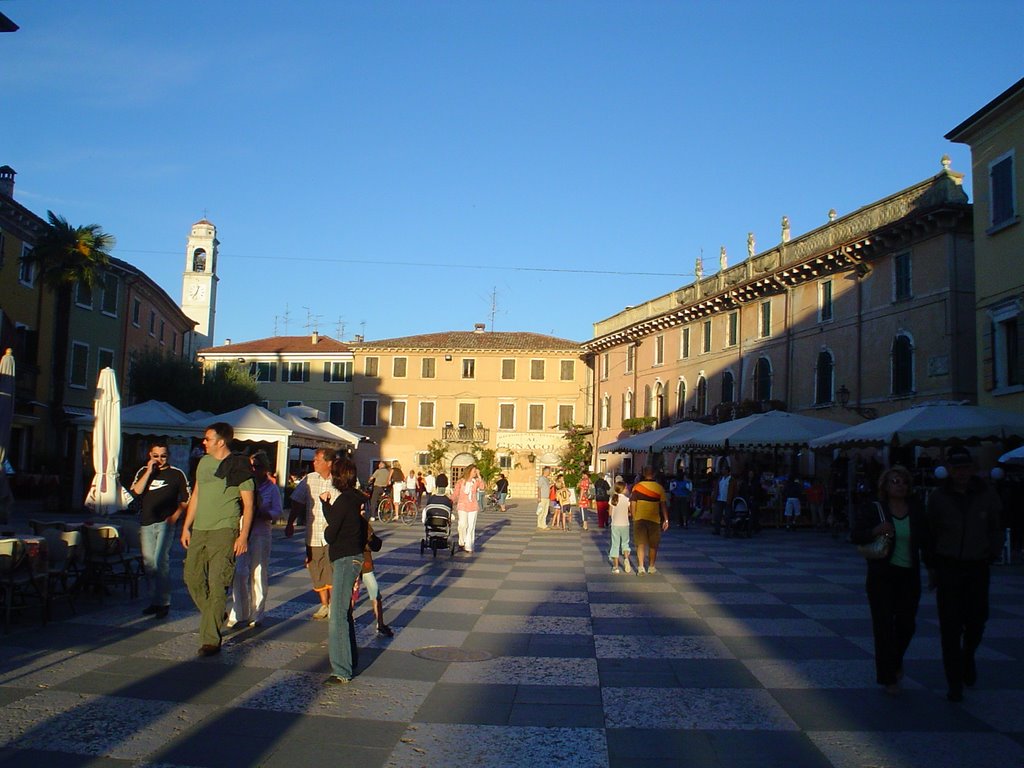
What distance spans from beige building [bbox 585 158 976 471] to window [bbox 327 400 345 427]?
79.5 feet

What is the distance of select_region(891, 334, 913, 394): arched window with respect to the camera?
87.2ft

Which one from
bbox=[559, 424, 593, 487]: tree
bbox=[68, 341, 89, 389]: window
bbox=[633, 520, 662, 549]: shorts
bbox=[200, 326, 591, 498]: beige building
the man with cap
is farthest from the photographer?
bbox=[200, 326, 591, 498]: beige building

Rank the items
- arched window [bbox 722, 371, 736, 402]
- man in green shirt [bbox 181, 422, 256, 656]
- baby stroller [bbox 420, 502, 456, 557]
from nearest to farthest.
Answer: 1. man in green shirt [bbox 181, 422, 256, 656]
2. baby stroller [bbox 420, 502, 456, 557]
3. arched window [bbox 722, 371, 736, 402]

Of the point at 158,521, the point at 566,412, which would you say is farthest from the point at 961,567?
the point at 566,412

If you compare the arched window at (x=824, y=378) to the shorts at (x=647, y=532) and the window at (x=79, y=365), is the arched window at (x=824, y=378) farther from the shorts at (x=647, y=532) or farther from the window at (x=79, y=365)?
the window at (x=79, y=365)

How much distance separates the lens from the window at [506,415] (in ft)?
198

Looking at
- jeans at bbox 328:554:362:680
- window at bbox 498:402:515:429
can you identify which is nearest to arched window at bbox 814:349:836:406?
jeans at bbox 328:554:362:680

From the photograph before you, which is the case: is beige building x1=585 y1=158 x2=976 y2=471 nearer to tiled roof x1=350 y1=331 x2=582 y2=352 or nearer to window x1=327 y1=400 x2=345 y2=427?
tiled roof x1=350 y1=331 x2=582 y2=352

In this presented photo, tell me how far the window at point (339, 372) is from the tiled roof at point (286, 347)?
0.83 metres

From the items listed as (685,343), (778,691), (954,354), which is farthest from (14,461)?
(778,691)

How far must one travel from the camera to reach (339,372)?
62875 millimetres

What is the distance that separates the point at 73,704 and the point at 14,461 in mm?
31538

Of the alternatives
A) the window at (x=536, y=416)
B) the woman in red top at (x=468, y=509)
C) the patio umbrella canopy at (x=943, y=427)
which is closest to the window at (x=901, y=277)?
the patio umbrella canopy at (x=943, y=427)

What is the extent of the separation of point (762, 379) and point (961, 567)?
2929cm
